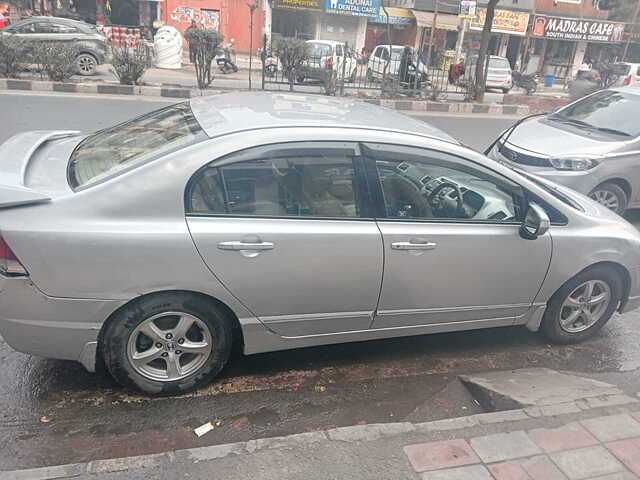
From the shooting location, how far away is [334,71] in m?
15.6

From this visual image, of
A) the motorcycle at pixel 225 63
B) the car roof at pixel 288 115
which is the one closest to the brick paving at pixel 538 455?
the car roof at pixel 288 115

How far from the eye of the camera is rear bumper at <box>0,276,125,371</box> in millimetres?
2652

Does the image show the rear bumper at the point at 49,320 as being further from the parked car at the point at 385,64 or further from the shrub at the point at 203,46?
the parked car at the point at 385,64

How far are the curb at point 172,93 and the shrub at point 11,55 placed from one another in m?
0.77

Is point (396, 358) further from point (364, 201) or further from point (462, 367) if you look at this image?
point (364, 201)

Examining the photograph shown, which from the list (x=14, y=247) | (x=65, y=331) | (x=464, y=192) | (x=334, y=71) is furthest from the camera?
(x=334, y=71)

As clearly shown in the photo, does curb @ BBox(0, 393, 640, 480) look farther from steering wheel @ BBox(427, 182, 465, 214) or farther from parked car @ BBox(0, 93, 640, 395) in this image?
steering wheel @ BBox(427, 182, 465, 214)

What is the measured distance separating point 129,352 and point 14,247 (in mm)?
780

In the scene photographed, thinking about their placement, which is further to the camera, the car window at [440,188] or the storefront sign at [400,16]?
the storefront sign at [400,16]

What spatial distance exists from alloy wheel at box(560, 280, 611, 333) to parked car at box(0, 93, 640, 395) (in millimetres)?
83

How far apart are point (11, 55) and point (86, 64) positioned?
3527 mm

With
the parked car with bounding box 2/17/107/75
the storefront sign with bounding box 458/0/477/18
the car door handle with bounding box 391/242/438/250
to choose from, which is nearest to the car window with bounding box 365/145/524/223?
the car door handle with bounding box 391/242/438/250

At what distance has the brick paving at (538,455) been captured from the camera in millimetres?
2457

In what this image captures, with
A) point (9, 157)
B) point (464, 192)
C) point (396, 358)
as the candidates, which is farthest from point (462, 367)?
point (9, 157)
